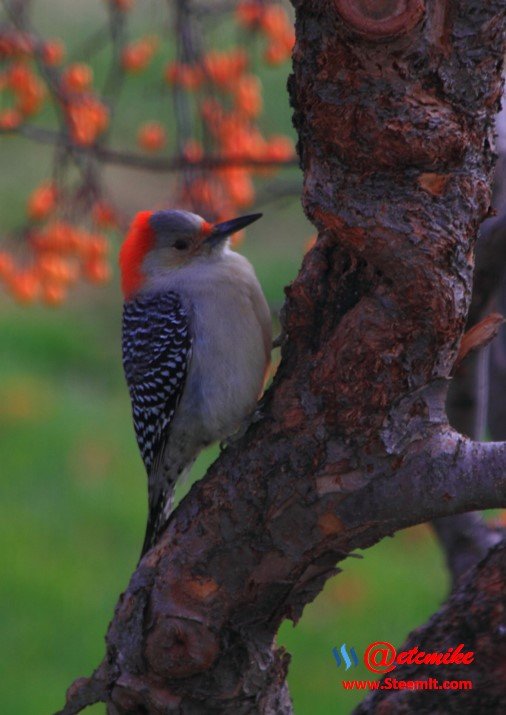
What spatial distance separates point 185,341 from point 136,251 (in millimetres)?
611

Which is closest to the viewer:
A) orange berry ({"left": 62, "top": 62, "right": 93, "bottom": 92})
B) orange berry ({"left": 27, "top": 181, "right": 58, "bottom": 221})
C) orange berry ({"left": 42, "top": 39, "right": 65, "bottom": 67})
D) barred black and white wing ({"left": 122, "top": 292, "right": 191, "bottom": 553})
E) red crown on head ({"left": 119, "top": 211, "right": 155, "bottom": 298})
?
barred black and white wing ({"left": 122, "top": 292, "right": 191, "bottom": 553})

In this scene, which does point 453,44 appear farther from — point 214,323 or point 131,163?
point 131,163

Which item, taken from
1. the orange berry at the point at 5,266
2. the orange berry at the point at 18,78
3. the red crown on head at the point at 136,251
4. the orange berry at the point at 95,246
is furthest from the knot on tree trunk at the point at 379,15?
the orange berry at the point at 5,266

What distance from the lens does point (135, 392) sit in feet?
16.0

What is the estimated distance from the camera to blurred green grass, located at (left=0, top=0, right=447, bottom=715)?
24.3 feet

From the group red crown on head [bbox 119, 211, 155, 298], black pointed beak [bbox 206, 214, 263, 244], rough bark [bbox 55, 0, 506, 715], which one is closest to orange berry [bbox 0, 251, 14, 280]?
red crown on head [bbox 119, 211, 155, 298]

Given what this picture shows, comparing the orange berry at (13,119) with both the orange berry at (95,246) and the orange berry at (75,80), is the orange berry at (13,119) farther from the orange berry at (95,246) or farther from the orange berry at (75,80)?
the orange berry at (95,246)

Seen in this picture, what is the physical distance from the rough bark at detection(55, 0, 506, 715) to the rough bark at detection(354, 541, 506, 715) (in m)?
0.26

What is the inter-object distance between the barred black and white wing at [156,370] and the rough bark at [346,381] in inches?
50.7

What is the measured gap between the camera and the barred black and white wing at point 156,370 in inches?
184

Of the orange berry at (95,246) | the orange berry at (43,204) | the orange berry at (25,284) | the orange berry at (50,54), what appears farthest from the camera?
the orange berry at (25,284)

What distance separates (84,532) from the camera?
8969 mm

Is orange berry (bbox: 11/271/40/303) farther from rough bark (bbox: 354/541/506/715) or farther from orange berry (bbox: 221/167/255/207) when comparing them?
rough bark (bbox: 354/541/506/715)

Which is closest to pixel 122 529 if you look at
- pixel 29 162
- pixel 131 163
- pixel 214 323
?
pixel 131 163
